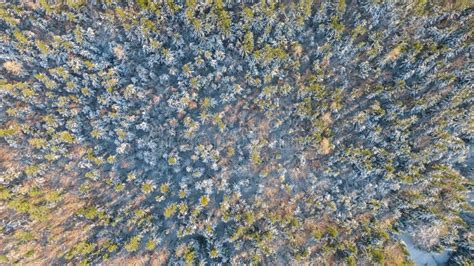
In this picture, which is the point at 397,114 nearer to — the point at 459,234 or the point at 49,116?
the point at 459,234

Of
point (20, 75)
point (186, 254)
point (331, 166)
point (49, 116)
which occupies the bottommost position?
point (186, 254)

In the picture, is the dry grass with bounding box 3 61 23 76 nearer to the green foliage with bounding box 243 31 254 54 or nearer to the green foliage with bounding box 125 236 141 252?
the green foliage with bounding box 125 236 141 252

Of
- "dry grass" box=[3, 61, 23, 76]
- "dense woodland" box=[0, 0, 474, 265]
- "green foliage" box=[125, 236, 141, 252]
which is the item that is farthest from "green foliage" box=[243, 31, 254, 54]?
"dry grass" box=[3, 61, 23, 76]

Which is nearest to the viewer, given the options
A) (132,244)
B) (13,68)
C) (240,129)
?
(132,244)

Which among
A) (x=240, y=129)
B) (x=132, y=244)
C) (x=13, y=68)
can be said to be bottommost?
(x=132, y=244)

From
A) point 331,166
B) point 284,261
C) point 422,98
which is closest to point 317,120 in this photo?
point 331,166

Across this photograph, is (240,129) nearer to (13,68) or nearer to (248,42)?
(248,42)

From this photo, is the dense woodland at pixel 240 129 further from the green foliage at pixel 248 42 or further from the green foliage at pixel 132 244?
the green foliage at pixel 132 244

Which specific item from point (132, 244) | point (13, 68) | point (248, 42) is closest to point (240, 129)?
point (248, 42)
